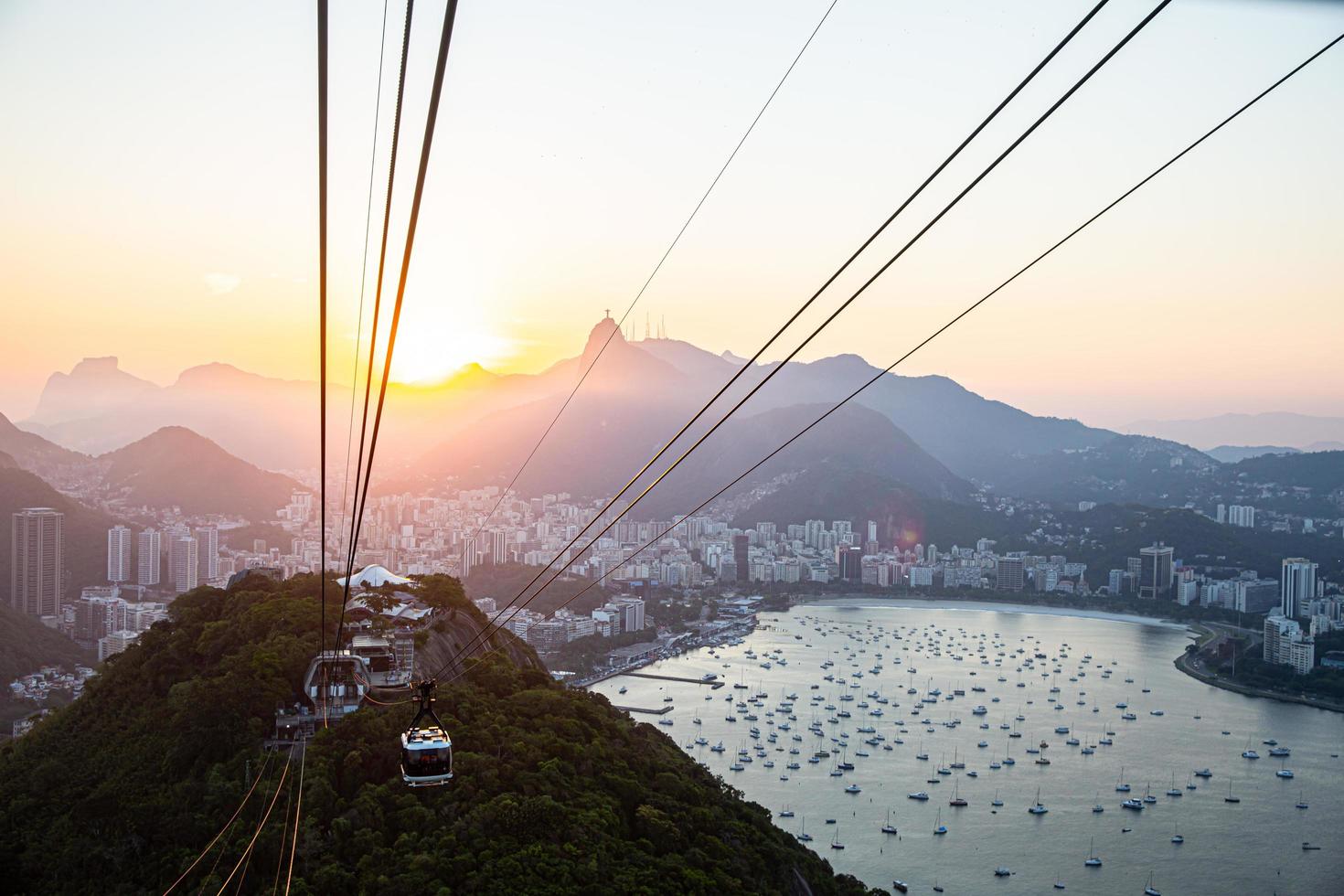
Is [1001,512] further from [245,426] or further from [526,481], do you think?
[245,426]

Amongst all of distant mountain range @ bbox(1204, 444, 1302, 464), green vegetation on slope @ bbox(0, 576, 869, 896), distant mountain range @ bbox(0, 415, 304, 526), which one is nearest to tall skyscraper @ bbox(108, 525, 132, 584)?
distant mountain range @ bbox(0, 415, 304, 526)

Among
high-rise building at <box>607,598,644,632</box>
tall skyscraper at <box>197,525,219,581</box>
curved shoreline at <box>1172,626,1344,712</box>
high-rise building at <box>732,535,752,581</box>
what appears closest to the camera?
curved shoreline at <box>1172,626,1344,712</box>

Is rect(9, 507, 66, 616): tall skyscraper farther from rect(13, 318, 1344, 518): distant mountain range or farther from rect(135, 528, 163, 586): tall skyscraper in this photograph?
rect(13, 318, 1344, 518): distant mountain range

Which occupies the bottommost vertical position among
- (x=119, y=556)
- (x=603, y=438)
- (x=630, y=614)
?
(x=630, y=614)

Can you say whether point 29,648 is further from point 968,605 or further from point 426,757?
point 968,605

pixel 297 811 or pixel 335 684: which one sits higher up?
Answer: pixel 335 684

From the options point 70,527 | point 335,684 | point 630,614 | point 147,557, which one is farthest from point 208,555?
point 335,684
